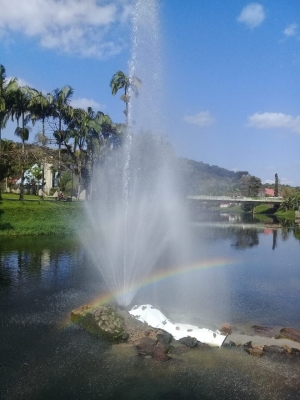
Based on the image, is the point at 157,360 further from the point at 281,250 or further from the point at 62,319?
the point at 281,250

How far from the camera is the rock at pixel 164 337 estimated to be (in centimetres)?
1657

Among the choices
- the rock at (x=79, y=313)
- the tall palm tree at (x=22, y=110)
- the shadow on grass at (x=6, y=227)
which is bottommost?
the rock at (x=79, y=313)

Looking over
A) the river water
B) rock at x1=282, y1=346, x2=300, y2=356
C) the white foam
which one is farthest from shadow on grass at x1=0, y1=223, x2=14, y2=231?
rock at x1=282, y1=346, x2=300, y2=356

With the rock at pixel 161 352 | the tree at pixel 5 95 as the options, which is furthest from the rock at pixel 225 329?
the tree at pixel 5 95

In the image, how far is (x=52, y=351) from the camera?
51.6 ft

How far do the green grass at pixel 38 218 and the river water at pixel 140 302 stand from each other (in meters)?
7.44

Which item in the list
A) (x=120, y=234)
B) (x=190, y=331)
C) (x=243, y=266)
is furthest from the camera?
(x=120, y=234)

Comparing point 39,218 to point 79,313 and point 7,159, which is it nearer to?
point 7,159

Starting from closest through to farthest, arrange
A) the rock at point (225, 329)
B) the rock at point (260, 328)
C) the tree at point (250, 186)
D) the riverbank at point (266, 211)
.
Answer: the rock at point (225, 329) → the rock at point (260, 328) → the riverbank at point (266, 211) → the tree at point (250, 186)

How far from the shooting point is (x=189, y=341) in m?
16.7

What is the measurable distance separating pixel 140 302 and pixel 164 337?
18.8ft

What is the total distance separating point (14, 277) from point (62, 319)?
9.41 metres

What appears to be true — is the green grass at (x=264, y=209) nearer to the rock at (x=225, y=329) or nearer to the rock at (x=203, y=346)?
the rock at (x=225, y=329)

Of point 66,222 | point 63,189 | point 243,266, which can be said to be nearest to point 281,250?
point 243,266
